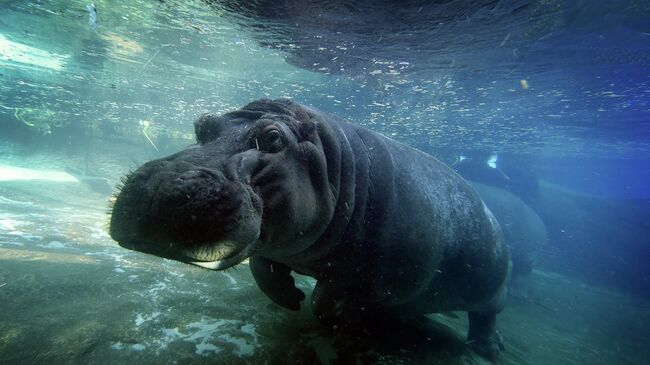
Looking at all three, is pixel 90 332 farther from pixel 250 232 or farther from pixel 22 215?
pixel 22 215

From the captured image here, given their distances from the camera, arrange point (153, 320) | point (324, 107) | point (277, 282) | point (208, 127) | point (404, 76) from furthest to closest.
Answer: point (324, 107) → point (404, 76) → point (277, 282) → point (153, 320) → point (208, 127)

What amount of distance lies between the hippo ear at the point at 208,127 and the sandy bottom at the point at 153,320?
5.61 ft

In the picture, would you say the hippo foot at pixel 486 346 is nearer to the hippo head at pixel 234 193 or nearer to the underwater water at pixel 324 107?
the underwater water at pixel 324 107

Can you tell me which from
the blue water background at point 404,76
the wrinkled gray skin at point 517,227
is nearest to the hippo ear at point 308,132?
the blue water background at point 404,76

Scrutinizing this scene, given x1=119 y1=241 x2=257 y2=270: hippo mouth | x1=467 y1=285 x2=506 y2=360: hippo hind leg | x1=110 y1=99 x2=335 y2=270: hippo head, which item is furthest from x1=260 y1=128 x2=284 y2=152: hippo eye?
x1=467 y1=285 x2=506 y2=360: hippo hind leg

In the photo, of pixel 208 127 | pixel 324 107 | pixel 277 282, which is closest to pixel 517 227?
pixel 324 107

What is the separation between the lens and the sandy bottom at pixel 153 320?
112 inches

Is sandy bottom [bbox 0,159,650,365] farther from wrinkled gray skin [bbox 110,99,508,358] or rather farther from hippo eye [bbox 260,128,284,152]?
hippo eye [bbox 260,128,284,152]

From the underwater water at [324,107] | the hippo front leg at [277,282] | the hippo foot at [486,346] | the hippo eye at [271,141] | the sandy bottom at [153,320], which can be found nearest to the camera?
the hippo eye at [271,141]

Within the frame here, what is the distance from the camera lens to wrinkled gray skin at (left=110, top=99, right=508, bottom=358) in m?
2.03

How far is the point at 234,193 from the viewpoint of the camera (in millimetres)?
2148

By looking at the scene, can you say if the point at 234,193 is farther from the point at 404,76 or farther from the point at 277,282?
the point at 404,76

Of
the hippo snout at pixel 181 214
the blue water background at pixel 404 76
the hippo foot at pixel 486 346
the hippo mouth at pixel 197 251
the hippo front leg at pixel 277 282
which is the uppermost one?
the blue water background at pixel 404 76

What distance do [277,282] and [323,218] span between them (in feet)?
3.45
